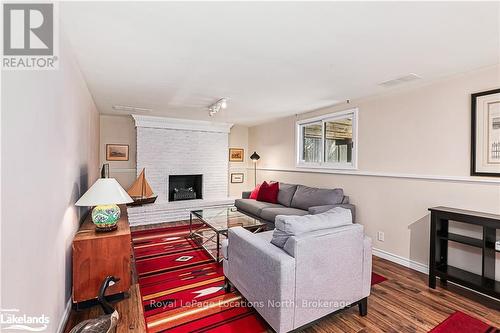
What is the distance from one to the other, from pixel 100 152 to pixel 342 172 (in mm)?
Result: 4776

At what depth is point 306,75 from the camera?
265 cm

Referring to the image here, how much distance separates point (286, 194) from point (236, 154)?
7.96 feet

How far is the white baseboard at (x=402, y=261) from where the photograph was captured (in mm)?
2851

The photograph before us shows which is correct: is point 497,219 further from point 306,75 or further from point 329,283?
point 306,75

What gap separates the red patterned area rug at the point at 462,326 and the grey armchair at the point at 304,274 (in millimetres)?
571

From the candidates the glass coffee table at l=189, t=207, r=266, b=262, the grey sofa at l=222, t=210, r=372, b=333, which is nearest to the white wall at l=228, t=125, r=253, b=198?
the glass coffee table at l=189, t=207, r=266, b=262

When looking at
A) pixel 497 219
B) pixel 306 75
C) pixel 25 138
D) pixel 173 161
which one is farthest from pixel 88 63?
pixel 497 219

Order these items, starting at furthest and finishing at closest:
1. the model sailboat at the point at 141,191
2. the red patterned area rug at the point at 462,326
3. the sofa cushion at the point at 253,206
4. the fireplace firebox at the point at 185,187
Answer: the fireplace firebox at the point at 185,187 < the model sailboat at the point at 141,191 < the sofa cushion at the point at 253,206 < the red patterned area rug at the point at 462,326

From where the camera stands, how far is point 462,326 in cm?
191

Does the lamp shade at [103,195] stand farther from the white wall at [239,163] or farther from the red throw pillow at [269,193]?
the white wall at [239,163]

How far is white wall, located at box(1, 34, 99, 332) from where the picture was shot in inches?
39.4

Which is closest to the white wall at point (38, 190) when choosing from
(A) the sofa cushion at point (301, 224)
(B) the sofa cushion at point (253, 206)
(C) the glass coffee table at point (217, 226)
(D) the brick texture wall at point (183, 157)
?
(A) the sofa cushion at point (301, 224)

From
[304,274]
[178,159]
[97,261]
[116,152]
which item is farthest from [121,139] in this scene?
[304,274]

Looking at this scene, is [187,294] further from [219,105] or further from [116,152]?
[116,152]
